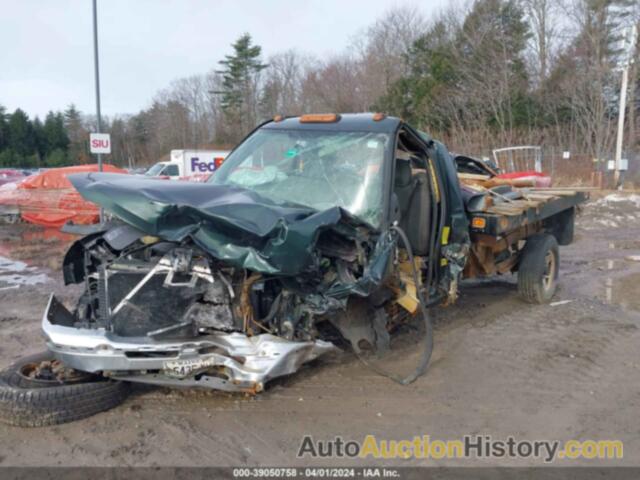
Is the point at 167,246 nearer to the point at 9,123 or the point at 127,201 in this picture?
the point at 127,201

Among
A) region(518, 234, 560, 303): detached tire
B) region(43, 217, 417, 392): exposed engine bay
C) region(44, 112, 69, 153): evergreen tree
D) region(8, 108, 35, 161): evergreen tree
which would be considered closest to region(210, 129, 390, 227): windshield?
region(43, 217, 417, 392): exposed engine bay

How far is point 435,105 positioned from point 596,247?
21578 mm

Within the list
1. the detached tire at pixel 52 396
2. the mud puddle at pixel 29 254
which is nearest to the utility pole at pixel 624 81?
the mud puddle at pixel 29 254

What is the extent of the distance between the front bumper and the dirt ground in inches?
13.9

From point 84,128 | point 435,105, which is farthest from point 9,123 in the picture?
point 435,105

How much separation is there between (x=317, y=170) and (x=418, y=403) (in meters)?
2.02

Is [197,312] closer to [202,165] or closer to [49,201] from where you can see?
[49,201]

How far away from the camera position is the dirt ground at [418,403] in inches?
135

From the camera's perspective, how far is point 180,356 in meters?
3.52

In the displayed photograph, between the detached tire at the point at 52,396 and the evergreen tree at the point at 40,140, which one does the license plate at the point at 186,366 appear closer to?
the detached tire at the point at 52,396

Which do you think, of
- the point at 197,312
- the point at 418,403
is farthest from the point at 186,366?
the point at 418,403

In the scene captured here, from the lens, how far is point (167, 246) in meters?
3.67

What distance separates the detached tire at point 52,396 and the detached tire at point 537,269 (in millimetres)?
4853

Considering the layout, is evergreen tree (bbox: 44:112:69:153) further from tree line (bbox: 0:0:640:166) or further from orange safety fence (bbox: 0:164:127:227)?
orange safety fence (bbox: 0:164:127:227)
